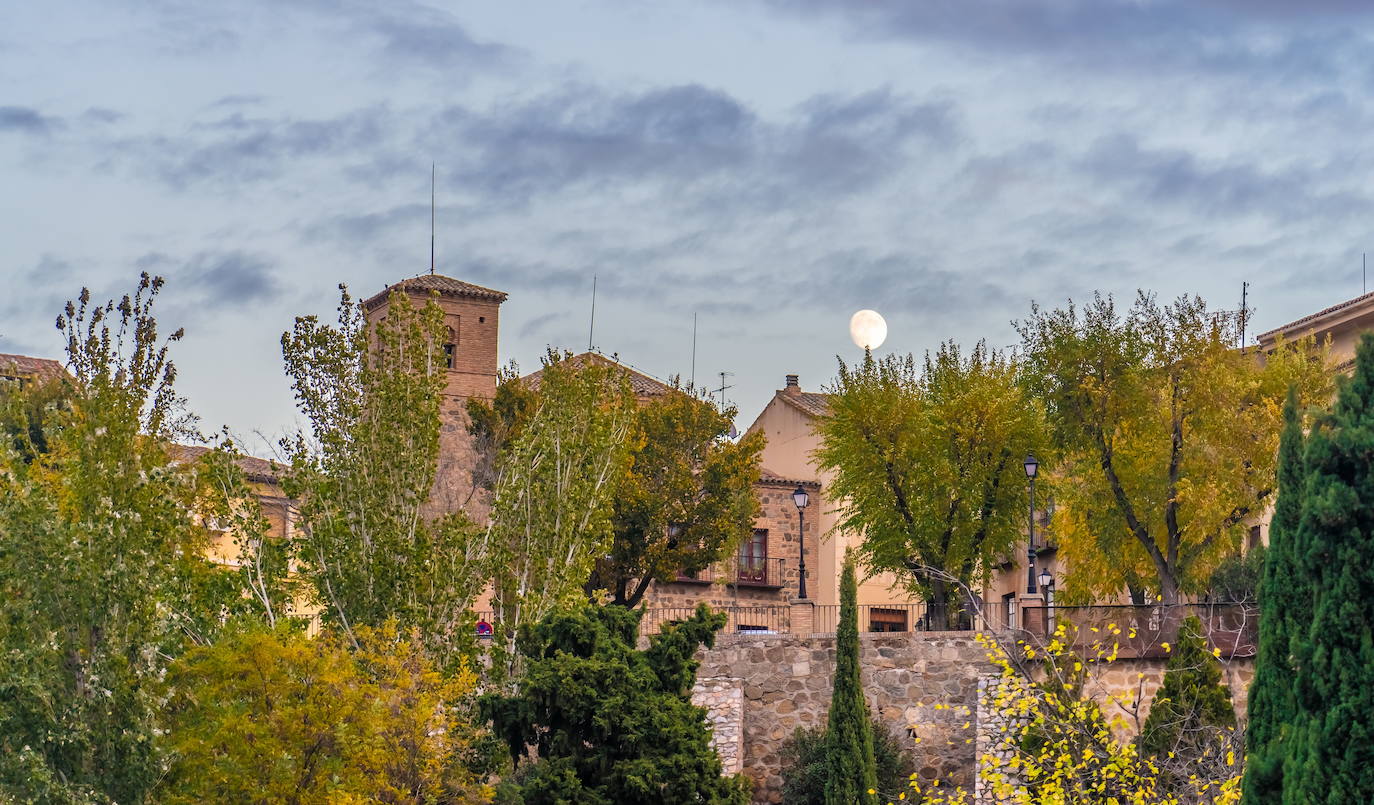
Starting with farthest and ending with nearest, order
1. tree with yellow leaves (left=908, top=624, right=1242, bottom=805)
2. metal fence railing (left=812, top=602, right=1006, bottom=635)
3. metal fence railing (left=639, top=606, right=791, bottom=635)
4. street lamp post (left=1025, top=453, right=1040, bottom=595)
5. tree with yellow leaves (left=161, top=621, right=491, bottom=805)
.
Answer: metal fence railing (left=639, top=606, right=791, bottom=635), metal fence railing (left=812, top=602, right=1006, bottom=635), street lamp post (left=1025, top=453, right=1040, bottom=595), tree with yellow leaves (left=161, top=621, right=491, bottom=805), tree with yellow leaves (left=908, top=624, right=1242, bottom=805)

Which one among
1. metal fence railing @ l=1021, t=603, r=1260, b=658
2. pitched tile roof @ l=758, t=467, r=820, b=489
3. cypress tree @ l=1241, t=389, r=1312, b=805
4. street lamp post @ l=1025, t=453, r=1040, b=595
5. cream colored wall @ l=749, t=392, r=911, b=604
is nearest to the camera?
cypress tree @ l=1241, t=389, r=1312, b=805

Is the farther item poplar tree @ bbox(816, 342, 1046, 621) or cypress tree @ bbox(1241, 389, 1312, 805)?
poplar tree @ bbox(816, 342, 1046, 621)

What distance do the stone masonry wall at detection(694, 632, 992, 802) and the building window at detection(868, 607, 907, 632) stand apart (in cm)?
1831

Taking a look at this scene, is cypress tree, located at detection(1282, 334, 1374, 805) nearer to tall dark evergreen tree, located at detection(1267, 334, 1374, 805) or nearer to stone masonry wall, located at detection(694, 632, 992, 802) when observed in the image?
tall dark evergreen tree, located at detection(1267, 334, 1374, 805)

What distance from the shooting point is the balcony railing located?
45.3m

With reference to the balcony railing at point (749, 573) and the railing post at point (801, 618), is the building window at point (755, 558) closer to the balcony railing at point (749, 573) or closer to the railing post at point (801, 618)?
the balcony railing at point (749, 573)

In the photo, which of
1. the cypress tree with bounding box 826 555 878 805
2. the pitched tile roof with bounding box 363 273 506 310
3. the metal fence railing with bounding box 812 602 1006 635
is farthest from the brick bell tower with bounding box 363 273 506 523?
the cypress tree with bounding box 826 555 878 805

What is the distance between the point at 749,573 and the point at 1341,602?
115 ft

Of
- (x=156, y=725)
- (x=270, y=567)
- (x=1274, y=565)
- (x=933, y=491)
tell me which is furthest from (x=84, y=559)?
(x=933, y=491)

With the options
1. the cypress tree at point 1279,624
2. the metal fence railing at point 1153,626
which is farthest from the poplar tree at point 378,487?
the cypress tree at point 1279,624

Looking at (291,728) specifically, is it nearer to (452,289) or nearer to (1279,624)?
(1279,624)

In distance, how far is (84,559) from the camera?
65.7ft

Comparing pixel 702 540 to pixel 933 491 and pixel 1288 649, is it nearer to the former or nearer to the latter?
pixel 933 491

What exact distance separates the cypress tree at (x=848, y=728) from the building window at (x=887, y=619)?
65.2 ft
